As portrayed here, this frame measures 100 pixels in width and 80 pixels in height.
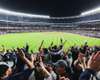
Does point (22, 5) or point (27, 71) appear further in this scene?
point (22, 5)

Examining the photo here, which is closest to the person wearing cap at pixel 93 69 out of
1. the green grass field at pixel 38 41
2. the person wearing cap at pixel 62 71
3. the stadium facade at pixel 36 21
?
the person wearing cap at pixel 62 71

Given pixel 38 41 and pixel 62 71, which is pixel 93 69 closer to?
pixel 62 71

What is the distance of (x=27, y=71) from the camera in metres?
2.66

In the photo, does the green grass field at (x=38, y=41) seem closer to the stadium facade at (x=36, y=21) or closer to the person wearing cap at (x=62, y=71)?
the person wearing cap at (x=62, y=71)

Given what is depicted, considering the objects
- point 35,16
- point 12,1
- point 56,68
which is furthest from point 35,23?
point 56,68

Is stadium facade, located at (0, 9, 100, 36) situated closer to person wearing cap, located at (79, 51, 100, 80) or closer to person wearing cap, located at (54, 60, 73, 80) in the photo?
person wearing cap, located at (54, 60, 73, 80)

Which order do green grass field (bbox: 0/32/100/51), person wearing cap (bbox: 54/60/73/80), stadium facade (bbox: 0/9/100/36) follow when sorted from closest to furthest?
person wearing cap (bbox: 54/60/73/80)
green grass field (bbox: 0/32/100/51)
stadium facade (bbox: 0/9/100/36)

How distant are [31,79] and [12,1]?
26.4m

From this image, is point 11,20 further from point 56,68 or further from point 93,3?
point 56,68

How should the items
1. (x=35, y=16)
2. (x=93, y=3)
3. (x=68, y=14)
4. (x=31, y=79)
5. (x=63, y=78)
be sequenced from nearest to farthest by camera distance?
(x=31, y=79) → (x=63, y=78) → (x=93, y=3) → (x=68, y=14) → (x=35, y=16)

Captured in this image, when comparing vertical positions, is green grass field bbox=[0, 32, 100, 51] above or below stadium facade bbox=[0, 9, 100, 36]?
below

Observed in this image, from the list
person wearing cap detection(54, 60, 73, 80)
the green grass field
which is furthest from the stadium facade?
person wearing cap detection(54, 60, 73, 80)

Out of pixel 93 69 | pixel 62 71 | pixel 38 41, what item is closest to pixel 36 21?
pixel 38 41

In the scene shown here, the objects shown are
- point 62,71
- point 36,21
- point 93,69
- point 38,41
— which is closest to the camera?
point 93,69
